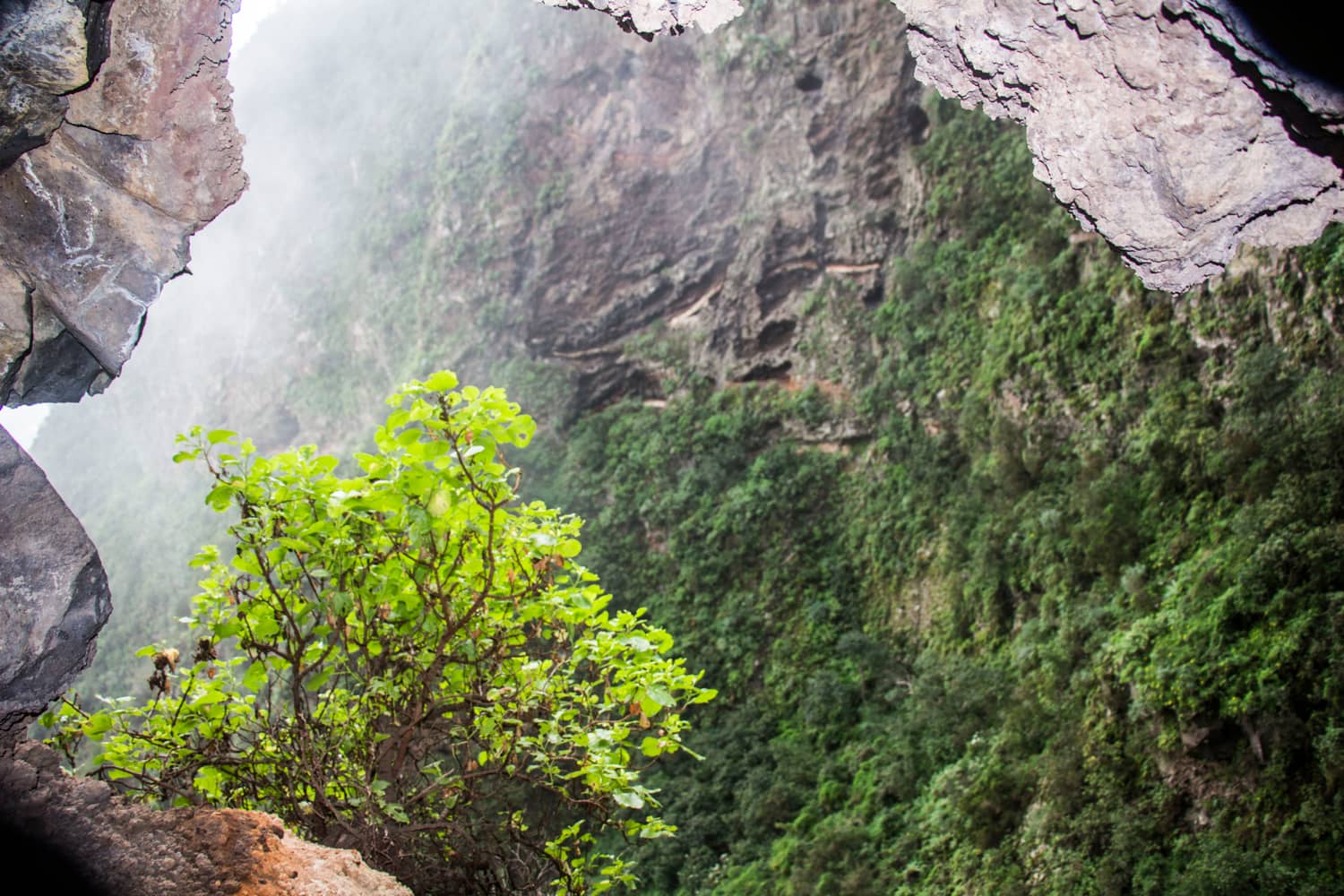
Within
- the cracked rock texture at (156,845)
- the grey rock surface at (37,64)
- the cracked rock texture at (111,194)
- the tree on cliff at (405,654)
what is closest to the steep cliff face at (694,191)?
the tree on cliff at (405,654)

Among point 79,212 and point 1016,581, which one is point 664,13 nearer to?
point 79,212

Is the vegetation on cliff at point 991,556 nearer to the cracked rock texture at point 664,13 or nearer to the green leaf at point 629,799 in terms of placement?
the green leaf at point 629,799

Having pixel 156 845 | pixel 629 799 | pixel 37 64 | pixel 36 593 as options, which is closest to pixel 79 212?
pixel 37 64

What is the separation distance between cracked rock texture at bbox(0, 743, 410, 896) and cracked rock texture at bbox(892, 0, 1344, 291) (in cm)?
295

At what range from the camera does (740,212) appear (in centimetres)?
1714

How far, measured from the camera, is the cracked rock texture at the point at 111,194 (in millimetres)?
2406

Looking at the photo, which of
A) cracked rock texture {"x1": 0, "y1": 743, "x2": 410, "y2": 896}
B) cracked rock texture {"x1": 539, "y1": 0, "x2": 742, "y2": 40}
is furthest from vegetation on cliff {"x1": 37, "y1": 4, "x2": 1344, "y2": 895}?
cracked rock texture {"x1": 539, "y1": 0, "x2": 742, "y2": 40}

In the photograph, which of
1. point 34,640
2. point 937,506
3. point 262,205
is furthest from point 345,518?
point 262,205

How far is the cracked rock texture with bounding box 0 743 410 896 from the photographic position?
213 cm

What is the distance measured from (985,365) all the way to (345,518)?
10045 mm

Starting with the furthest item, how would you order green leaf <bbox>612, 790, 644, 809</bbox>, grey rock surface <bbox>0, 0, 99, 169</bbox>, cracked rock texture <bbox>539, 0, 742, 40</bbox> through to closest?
green leaf <bbox>612, 790, 644, 809</bbox>, cracked rock texture <bbox>539, 0, 742, 40</bbox>, grey rock surface <bbox>0, 0, 99, 169</bbox>

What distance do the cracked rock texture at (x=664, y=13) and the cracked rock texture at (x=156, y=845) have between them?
103 inches

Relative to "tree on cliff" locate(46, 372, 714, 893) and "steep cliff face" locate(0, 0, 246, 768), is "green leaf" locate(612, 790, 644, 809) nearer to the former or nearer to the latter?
"tree on cliff" locate(46, 372, 714, 893)

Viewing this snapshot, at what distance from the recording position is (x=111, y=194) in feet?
8.44
